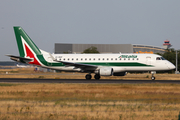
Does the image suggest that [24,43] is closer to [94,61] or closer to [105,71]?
[94,61]

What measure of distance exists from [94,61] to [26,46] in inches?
455

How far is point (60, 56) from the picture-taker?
44344mm

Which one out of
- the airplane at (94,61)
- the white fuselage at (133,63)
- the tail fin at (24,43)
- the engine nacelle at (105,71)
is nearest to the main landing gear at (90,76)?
the airplane at (94,61)

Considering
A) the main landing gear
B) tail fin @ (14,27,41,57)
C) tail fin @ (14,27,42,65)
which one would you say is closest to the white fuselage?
the main landing gear

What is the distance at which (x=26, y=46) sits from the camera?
44781mm

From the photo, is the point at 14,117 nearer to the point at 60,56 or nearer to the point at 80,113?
the point at 80,113

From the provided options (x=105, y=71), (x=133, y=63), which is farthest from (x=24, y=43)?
(x=133, y=63)

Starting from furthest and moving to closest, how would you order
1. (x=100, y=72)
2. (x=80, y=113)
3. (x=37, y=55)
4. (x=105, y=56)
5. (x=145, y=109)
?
(x=37, y=55)
(x=105, y=56)
(x=100, y=72)
(x=145, y=109)
(x=80, y=113)

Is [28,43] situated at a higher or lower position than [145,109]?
higher

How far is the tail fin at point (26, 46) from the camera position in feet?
145

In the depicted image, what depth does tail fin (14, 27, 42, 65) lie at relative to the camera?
4431cm

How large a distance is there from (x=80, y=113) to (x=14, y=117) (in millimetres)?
3013

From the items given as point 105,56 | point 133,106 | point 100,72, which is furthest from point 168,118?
point 105,56

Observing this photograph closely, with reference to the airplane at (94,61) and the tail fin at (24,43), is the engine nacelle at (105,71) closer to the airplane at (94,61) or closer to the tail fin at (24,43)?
the airplane at (94,61)
